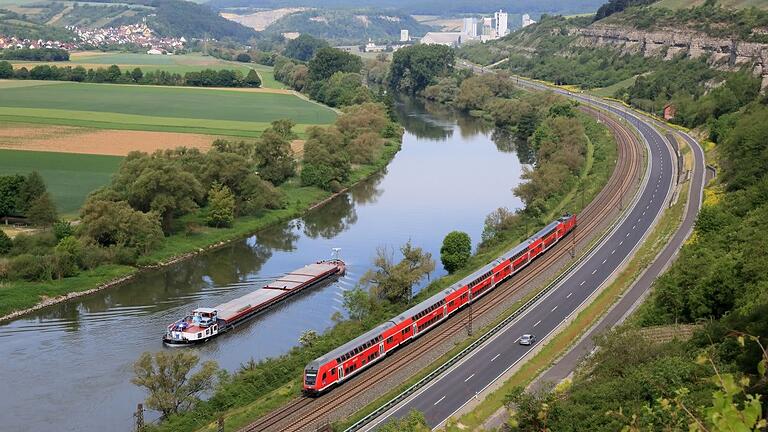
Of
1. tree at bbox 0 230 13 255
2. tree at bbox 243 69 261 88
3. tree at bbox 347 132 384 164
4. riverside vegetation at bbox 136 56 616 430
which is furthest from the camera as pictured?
tree at bbox 243 69 261 88

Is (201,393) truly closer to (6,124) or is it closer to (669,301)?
(669,301)

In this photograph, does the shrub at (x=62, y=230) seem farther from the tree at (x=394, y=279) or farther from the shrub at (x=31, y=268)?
the tree at (x=394, y=279)

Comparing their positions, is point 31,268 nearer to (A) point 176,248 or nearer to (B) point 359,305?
(A) point 176,248

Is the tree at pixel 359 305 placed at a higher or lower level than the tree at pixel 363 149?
higher

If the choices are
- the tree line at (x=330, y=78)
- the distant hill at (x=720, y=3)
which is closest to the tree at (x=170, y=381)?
the tree line at (x=330, y=78)

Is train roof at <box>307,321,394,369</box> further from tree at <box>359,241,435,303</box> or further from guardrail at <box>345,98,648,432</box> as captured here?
tree at <box>359,241,435,303</box>

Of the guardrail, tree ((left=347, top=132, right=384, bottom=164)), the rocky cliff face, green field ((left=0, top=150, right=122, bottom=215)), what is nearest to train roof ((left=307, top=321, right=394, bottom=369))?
the guardrail

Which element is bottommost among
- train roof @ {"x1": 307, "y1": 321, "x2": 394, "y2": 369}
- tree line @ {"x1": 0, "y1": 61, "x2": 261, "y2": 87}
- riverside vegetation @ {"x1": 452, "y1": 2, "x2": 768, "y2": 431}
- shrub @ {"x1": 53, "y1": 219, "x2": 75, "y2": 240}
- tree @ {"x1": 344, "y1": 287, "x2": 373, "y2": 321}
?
tree line @ {"x1": 0, "y1": 61, "x2": 261, "y2": 87}
